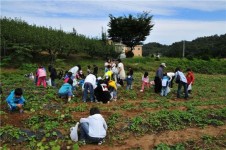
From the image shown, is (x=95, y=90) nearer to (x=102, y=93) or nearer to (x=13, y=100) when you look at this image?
(x=102, y=93)

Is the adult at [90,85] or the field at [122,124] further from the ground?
the adult at [90,85]

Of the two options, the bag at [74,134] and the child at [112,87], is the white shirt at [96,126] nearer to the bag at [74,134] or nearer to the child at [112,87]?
the bag at [74,134]

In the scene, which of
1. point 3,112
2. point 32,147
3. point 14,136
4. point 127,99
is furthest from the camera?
point 127,99

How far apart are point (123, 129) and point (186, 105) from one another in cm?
501

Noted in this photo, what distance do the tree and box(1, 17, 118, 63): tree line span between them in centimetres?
1296

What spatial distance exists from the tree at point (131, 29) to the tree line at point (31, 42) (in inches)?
510

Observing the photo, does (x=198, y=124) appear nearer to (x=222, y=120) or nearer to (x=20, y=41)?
(x=222, y=120)

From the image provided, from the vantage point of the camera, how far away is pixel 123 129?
10.2 meters

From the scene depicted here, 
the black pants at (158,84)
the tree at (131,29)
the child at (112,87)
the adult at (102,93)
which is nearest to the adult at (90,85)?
the adult at (102,93)

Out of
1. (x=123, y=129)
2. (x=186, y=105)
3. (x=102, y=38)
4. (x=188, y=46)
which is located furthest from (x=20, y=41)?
(x=188, y=46)

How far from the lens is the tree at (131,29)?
50097 millimetres

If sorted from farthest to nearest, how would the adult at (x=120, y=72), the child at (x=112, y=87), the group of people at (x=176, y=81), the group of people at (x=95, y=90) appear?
the adult at (x=120, y=72)
the group of people at (x=176, y=81)
the child at (x=112, y=87)
the group of people at (x=95, y=90)

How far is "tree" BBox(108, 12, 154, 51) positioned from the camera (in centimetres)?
5010

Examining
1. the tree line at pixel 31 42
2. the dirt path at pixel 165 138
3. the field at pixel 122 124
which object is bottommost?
the dirt path at pixel 165 138
